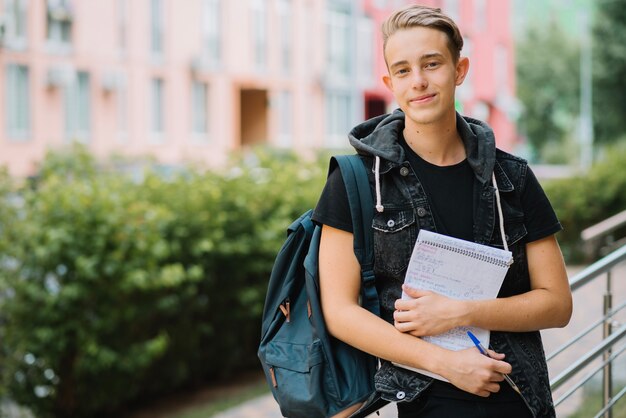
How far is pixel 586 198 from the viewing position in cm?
1591

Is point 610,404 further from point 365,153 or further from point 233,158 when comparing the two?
point 233,158

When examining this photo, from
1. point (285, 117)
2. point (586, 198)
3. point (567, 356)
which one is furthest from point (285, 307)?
point (285, 117)

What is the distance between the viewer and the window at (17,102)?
24.8m

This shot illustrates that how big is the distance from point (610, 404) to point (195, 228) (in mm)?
4742

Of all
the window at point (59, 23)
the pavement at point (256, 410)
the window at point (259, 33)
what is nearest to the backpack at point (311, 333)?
the pavement at point (256, 410)

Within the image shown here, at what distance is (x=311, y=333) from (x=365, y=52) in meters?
39.1

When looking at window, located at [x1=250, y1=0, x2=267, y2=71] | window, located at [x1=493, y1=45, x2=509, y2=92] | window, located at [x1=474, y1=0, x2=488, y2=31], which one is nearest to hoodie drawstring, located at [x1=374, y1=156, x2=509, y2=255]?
window, located at [x1=250, y1=0, x2=267, y2=71]

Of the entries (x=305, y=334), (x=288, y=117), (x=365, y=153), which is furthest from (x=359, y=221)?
(x=288, y=117)

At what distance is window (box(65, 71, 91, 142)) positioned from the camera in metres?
26.6

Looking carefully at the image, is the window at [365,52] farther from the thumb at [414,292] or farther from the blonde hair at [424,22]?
the thumb at [414,292]

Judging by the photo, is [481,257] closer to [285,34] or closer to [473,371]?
[473,371]

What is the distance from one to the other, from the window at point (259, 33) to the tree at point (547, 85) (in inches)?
820

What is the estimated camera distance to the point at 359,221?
2029 millimetres

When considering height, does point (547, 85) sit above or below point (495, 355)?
above
